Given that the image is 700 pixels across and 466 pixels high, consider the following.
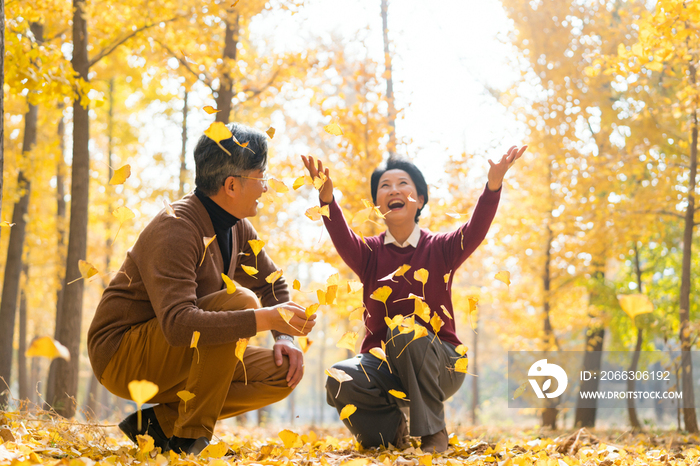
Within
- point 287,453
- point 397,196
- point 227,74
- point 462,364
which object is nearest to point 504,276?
point 462,364

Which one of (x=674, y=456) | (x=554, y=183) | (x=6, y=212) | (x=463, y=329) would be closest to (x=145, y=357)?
(x=674, y=456)

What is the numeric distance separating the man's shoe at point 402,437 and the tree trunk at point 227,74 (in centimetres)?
342

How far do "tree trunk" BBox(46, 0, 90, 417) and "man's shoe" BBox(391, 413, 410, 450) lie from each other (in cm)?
309

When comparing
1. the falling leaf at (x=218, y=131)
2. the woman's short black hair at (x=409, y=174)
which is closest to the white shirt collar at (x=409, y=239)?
the woman's short black hair at (x=409, y=174)

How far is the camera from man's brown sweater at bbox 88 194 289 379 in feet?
5.80

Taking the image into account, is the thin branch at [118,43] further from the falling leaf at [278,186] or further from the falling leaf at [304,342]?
the falling leaf at [304,342]

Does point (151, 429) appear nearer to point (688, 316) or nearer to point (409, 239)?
point (409, 239)

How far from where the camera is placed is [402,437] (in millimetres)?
2436

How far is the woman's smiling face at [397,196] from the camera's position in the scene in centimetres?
264

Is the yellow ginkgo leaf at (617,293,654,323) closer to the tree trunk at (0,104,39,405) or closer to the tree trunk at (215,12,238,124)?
the tree trunk at (215,12,238,124)

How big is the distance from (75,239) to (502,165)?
3721 mm

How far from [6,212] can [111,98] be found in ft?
A: 12.6

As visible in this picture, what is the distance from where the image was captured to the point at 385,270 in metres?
2.59

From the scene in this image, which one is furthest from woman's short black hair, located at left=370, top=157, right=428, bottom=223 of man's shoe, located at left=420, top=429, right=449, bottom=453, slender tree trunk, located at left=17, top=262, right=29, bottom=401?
slender tree trunk, located at left=17, top=262, right=29, bottom=401
